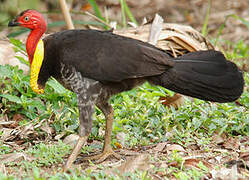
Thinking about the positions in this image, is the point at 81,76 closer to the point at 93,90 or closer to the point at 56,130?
the point at 93,90

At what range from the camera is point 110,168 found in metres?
3.52

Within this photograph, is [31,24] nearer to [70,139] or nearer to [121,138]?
[70,139]

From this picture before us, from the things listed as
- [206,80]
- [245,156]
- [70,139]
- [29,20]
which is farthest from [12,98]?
[245,156]

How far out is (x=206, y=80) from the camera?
3.79m

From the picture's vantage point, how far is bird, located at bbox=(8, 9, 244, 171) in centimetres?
360

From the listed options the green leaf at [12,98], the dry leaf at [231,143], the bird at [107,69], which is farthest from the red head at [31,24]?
the dry leaf at [231,143]

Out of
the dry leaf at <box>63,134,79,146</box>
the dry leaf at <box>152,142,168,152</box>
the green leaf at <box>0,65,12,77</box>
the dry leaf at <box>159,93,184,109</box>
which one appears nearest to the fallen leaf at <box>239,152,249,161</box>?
the dry leaf at <box>152,142,168,152</box>

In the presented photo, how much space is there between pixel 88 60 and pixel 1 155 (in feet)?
4.18

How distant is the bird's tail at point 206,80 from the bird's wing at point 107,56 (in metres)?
0.13

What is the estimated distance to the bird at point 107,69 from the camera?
3596 millimetres

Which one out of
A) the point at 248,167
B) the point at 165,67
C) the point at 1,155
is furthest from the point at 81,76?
the point at 248,167

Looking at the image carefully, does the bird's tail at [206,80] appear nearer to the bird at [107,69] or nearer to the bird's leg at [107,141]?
the bird at [107,69]

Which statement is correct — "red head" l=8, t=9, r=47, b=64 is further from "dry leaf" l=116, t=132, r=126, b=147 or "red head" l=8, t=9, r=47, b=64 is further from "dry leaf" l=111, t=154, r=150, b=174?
"dry leaf" l=111, t=154, r=150, b=174

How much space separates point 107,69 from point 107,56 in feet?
0.42
